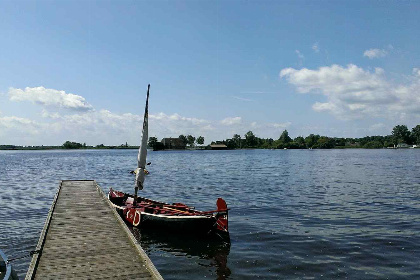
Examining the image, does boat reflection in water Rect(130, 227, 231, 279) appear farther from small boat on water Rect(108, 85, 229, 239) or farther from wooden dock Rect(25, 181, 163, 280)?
wooden dock Rect(25, 181, 163, 280)

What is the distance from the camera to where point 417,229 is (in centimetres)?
2272

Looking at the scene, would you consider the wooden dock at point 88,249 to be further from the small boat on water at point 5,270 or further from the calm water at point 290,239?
the calm water at point 290,239

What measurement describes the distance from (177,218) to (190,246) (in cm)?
196

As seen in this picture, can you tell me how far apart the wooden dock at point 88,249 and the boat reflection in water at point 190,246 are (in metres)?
2.60

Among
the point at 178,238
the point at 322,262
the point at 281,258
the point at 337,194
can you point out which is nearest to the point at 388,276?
the point at 322,262

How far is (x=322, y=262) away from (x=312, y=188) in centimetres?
2765

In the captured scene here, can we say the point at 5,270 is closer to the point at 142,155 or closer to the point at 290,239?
the point at 142,155

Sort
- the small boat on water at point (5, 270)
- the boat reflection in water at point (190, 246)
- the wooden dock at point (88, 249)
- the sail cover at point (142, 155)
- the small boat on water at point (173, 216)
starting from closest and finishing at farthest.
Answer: the small boat on water at point (5, 270) → the wooden dock at point (88, 249) → the boat reflection in water at point (190, 246) → the small boat on water at point (173, 216) → the sail cover at point (142, 155)

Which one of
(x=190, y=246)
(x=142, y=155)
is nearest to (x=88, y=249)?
(x=190, y=246)

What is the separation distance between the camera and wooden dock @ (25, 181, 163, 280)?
1142 cm

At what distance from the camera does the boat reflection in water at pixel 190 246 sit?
17062 mm

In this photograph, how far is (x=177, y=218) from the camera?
2041 cm

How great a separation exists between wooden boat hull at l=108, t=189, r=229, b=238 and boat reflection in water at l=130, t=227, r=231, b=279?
0.40 metres

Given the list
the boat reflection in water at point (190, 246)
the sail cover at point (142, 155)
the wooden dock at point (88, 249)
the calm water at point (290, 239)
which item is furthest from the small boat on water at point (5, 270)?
the sail cover at point (142, 155)
